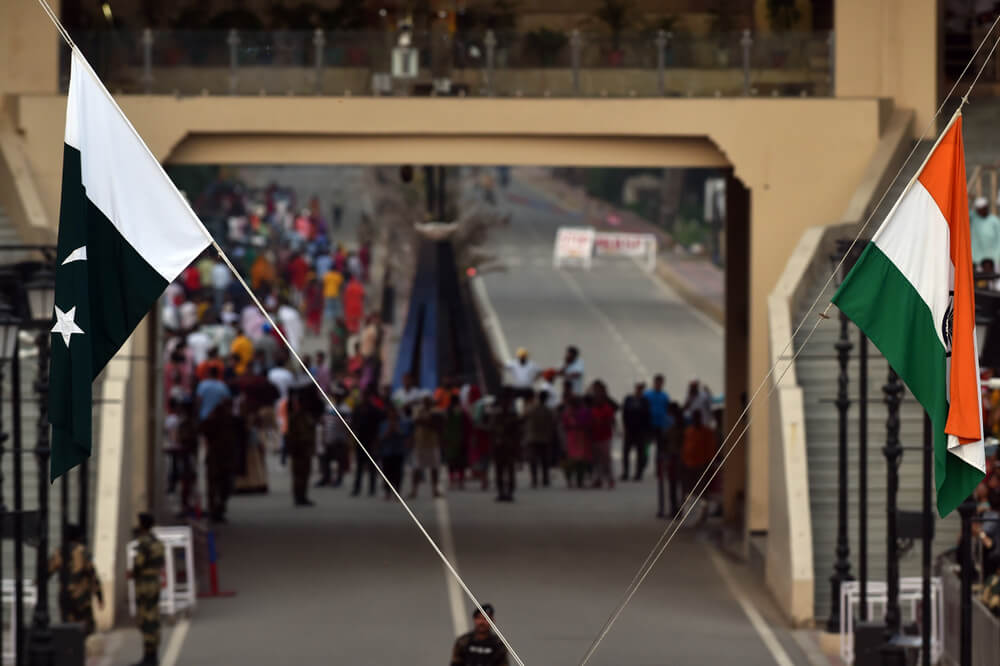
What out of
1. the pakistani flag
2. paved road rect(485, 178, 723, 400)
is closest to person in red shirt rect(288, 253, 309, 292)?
paved road rect(485, 178, 723, 400)

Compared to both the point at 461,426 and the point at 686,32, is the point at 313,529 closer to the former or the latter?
the point at 461,426

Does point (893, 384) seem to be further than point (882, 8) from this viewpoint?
No

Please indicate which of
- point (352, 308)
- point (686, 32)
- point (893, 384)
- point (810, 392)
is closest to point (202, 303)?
point (352, 308)

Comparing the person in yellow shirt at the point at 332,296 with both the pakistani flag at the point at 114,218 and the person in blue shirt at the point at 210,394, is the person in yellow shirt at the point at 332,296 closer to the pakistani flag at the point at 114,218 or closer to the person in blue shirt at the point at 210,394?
the person in blue shirt at the point at 210,394

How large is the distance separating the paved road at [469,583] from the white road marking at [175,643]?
0.06 m

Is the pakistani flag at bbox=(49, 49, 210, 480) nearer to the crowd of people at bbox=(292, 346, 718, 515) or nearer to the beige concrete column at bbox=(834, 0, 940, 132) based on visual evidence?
the crowd of people at bbox=(292, 346, 718, 515)

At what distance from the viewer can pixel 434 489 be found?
3011cm

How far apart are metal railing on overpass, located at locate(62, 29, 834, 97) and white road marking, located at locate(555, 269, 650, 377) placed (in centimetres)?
1957

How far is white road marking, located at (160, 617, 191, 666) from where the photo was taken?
20.1 metres

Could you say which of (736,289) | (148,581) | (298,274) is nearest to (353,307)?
(298,274)

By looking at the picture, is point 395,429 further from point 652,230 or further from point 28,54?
point 652,230

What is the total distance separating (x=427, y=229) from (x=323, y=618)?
34.6 m

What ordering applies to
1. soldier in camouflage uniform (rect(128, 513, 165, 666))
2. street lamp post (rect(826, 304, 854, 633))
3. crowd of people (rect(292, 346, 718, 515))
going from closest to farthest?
soldier in camouflage uniform (rect(128, 513, 165, 666))
street lamp post (rect(826, 304, 854, 633))
crowd of people (rect(292, 346, 718, 515))

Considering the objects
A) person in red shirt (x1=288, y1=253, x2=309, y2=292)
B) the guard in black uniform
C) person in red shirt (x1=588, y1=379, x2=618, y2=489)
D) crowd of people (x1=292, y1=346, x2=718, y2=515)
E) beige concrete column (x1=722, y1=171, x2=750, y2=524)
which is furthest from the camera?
person in red shirt (x1=288, y1=253, x2=309, y2=292)
